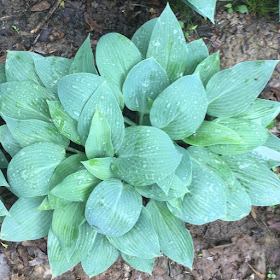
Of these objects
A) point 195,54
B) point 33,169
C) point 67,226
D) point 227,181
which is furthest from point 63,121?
point 227,181

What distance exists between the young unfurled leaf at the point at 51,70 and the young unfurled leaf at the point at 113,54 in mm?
184

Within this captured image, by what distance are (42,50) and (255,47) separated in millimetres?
1241

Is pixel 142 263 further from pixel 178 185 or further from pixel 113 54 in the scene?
pixel 113 54

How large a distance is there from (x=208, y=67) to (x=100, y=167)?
0.68m

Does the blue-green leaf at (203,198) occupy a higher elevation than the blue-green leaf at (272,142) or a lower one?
lower

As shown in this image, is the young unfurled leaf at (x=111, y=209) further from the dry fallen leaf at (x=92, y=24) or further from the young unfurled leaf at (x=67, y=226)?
the dry fallen leaf at (x=92, y=24)

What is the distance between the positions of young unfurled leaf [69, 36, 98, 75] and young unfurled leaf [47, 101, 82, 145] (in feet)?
0.60

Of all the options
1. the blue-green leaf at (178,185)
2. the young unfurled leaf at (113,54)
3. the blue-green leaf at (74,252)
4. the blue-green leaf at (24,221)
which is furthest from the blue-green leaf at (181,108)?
the blue-green leaf at (24,221)

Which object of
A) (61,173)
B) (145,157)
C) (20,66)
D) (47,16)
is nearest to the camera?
(145,157)

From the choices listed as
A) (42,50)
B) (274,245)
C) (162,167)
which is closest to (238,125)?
(162,167)

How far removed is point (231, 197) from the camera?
1552mm

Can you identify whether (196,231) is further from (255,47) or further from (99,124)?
(255,47)

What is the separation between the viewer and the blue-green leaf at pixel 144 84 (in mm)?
1424

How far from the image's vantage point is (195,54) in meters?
→ 1.58
